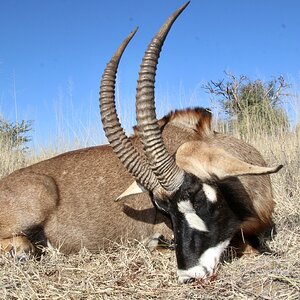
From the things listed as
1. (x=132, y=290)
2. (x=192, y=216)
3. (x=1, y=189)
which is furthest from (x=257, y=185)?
(x=1, y=189)

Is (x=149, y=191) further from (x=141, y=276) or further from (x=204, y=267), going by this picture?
(x=204, y=267)

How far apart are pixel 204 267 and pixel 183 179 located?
70cm

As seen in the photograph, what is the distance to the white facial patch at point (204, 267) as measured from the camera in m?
3.84

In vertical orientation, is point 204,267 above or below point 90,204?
below

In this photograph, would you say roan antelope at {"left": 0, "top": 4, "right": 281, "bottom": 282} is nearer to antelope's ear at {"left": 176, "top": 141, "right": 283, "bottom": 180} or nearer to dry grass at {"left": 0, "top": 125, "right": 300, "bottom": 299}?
antelope's ear at {"left": 176, "top": 141, "right": 283, "bottom": 180}

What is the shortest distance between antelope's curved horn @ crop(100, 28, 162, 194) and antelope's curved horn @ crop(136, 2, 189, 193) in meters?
0.17

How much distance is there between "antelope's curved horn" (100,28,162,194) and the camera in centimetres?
435

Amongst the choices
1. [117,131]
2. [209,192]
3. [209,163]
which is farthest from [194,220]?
[117,131]

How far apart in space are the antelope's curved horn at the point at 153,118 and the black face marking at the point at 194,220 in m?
0.11

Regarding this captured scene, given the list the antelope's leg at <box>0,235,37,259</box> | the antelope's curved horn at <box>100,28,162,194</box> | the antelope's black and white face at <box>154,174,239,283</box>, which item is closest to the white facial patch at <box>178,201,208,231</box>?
the antelope's black and white face at <box>154,174,239,283</box>

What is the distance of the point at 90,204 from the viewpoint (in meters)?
5.45

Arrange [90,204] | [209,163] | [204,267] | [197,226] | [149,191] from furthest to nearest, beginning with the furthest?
[90,204]
[149,191]
[209,163]
[197,226]
[204,267]

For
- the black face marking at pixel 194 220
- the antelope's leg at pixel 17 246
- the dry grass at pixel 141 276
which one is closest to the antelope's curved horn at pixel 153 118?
the black face marking at pixel 194 220

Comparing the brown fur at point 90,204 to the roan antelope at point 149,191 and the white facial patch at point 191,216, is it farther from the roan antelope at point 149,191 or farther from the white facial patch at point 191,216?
the white facial patch at point 191,216
